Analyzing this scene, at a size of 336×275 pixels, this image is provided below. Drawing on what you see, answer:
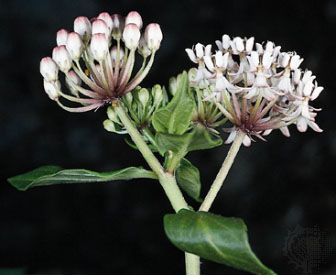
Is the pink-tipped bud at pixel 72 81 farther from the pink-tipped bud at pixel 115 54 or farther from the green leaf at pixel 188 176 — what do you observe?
the green leaf at pixel 188 176

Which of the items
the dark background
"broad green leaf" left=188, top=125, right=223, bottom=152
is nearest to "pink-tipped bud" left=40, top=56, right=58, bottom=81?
"broad green leaf" left=188, top=125, right=223, bottom=152

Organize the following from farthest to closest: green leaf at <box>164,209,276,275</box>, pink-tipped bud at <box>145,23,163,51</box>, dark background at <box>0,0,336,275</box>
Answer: dark background at <box>0,0,336,275</box>
pink-tipped bud at <box>145,23,163,51</box>
green leaf at <box>164,209,276,275</box>

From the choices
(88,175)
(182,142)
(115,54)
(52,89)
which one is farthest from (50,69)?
(182,142)

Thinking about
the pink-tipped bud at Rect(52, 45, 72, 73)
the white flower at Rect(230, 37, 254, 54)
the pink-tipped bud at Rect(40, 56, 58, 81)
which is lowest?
the pink-tipped bud at Rect(40, 56, 58, 81)

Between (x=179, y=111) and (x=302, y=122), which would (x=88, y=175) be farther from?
(x=302, y=122)

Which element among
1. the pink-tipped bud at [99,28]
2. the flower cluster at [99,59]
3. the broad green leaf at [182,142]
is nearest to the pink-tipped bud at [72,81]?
the flower cluster at [99,59]

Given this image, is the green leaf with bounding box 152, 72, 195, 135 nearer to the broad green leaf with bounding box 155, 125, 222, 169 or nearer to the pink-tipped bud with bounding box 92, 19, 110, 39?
the broad green leaf with bounding box 155, 125, 222, 169

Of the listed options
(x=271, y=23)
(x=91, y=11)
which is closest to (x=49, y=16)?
(x=91, y=11)
